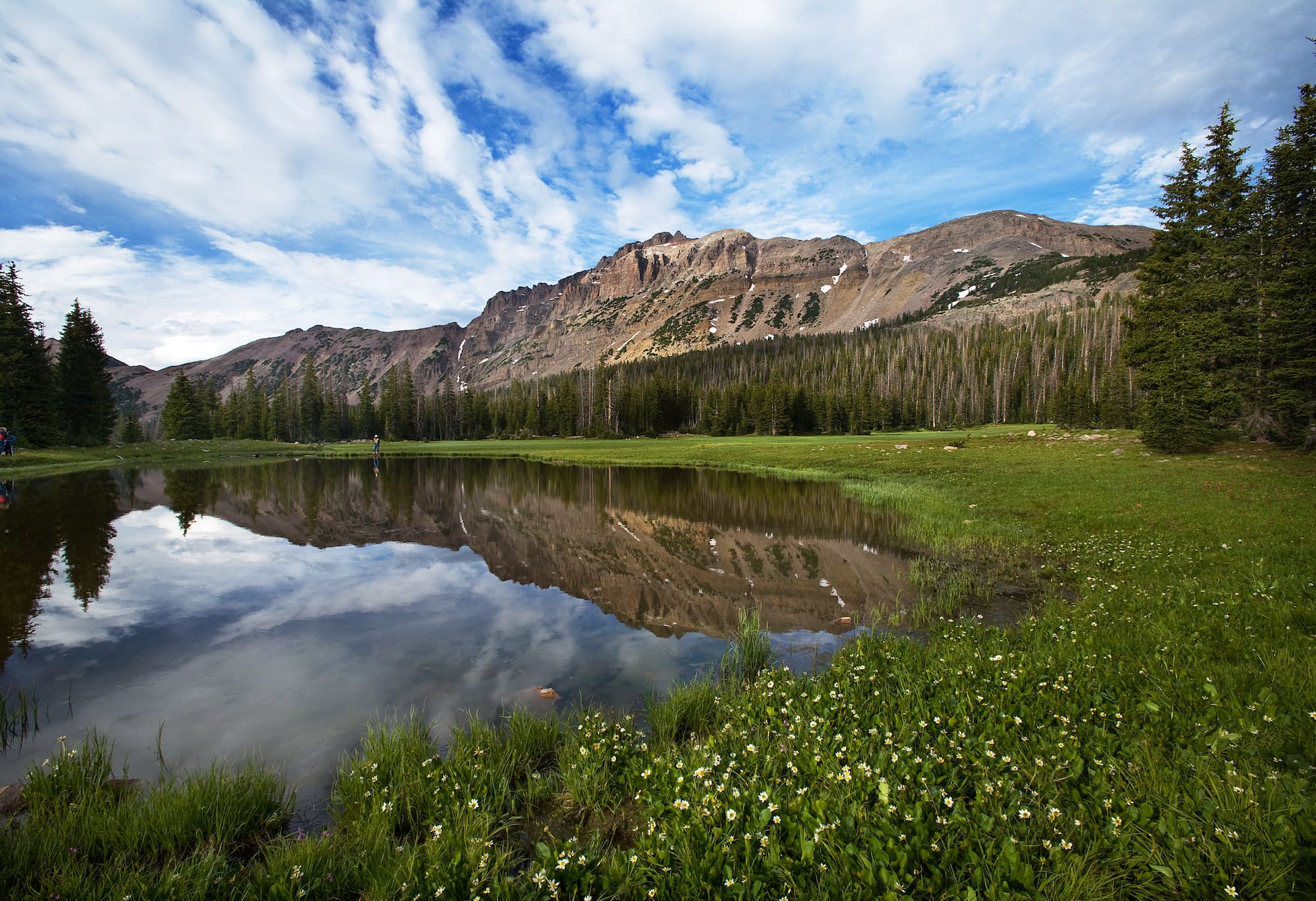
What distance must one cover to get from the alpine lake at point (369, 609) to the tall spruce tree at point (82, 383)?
45.7 meters

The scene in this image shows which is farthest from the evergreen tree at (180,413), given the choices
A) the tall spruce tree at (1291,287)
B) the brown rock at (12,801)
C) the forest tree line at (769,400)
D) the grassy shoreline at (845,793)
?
the tall spruce tree at (1291,287)

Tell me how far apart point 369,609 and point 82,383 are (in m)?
75.1

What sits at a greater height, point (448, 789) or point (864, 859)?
point (864, 859)

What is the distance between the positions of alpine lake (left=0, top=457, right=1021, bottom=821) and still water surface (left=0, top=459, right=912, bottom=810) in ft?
0.18

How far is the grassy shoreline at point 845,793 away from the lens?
3418 mm

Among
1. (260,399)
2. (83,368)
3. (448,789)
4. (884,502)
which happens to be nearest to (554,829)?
(448,789)

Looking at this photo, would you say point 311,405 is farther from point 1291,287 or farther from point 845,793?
point 1291,287

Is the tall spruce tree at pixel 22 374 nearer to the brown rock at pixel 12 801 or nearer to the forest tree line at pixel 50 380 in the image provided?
the forest tree line at pixel 50 380

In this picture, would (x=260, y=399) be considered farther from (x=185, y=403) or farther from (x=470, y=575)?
(x=470, y=575)

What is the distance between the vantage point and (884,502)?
82.5ft

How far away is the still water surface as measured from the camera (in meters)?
7.37

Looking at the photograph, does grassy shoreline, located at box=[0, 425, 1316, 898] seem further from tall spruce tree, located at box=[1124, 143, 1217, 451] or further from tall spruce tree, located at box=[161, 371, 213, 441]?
tall spruce tree, located at box=[161, 371, 213, 441]

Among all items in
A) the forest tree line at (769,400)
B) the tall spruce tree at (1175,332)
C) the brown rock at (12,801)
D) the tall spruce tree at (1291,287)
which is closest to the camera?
the brown rock at (12,801)

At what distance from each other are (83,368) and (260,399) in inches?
2430
